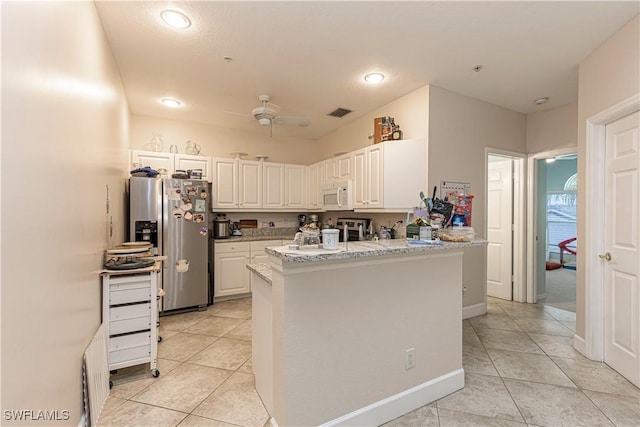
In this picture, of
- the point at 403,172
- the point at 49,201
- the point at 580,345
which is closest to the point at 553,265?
the point at 580,345

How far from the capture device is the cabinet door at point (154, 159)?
3.96 metres

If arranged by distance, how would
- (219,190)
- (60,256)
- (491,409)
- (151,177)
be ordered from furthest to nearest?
(219,190)
(151,177)
(491,409)
(60,256)

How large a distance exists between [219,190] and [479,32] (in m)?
3.84

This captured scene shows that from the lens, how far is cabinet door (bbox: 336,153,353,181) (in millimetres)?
4047

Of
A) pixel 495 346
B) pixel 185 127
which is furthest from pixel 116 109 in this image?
pixel 495 346

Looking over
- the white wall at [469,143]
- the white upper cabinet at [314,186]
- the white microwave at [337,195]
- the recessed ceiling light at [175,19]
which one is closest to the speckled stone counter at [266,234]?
the white upper cabinet at [314,186]

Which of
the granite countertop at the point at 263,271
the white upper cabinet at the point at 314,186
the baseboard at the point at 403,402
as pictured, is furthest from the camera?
the white upper cabinet at the point at 314,186

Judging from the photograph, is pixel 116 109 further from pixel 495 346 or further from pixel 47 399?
pixel 495 346

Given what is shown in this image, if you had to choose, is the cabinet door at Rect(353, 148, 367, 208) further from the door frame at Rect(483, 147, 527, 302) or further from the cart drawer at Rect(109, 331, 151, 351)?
the cart drawer at Rect(109, 331, 151, 351)

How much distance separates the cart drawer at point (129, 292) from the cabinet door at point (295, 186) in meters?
3.05

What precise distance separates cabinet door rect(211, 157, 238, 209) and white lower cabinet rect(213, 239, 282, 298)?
0.67m

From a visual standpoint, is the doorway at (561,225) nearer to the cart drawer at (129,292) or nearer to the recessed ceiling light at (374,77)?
the recessed ceiling light at (374,77)

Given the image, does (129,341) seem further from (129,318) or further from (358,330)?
(358,330)

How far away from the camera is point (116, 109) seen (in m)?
2.88
